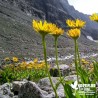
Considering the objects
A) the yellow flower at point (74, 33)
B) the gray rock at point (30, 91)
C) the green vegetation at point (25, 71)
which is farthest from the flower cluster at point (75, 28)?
the green vegetation at point (25, 71)

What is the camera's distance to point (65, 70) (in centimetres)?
1269

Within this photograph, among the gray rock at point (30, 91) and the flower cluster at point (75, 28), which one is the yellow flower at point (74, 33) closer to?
the flower cluster at point (75, 28)

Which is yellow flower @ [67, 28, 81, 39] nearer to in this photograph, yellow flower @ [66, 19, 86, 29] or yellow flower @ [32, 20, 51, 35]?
yellow flower @ [66, 19, 86, 29]

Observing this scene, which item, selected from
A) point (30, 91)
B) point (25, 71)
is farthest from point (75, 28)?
point (25, 71)

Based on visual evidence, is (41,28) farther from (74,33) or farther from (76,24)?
(76,24)

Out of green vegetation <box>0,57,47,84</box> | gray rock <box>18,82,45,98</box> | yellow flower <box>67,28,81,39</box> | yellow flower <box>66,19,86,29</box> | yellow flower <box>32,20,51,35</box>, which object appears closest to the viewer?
yellow flower <box>32,20,51,35</box>

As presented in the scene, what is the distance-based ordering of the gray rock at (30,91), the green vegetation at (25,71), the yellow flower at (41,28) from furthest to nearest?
the green vegetation at (25,71) < the gray rock at (30,91) < the yellow flower at (41,28)

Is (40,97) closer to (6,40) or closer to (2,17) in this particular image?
(6,40)

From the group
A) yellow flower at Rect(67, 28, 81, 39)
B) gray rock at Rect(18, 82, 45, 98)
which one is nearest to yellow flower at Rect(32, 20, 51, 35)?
yellow flower at Rect(67, 28, 81, 39)

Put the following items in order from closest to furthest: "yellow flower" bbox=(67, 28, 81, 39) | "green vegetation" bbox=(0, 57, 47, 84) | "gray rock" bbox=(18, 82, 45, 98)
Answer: "yellow flower" bbox=(67, 28, 81, 39) → "gray rock" bbox=(18, 82, 45, 98) → "green vegetation" bbox=(0, 57, 47, 84)

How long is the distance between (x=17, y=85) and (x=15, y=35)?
12095cm

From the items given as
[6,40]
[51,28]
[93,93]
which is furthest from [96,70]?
[6,40]

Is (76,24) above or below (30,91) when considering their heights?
above

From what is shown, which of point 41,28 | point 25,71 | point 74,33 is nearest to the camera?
point 41,28
